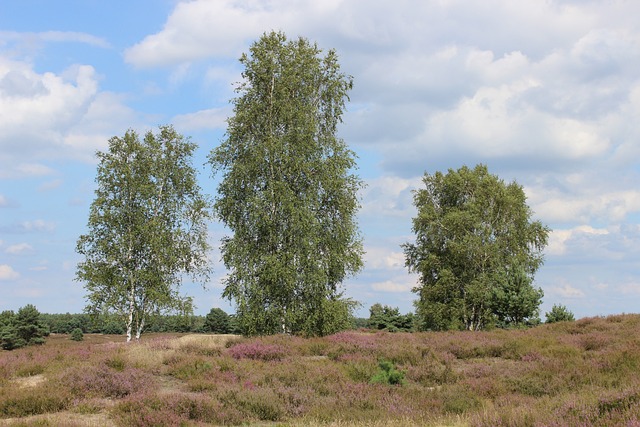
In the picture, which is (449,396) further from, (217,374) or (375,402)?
(217,374)

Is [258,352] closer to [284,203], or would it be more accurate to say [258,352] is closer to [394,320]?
[284,203]

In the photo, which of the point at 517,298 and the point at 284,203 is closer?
the point at 284,203

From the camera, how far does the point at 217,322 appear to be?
55.6m

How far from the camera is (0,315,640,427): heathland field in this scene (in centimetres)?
1082

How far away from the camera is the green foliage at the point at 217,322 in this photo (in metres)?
55.3

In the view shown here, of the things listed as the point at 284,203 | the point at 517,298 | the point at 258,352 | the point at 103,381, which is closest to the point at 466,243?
the point at 517,298

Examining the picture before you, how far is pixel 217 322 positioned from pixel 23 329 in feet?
57.1

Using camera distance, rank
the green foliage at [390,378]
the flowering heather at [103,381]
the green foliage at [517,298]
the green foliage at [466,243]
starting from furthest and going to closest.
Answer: the green foliage at [466,243] → the green foliage at [517,298] → the green foliage at [390,378] → the flowering heather at [103,381]

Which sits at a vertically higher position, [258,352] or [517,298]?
[517,298]

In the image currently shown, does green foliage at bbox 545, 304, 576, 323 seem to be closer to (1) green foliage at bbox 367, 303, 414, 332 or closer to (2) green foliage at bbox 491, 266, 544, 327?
(2) green foliage at bbox 491, 266, 544, 327

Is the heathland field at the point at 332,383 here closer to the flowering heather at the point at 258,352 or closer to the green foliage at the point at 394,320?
the flowering heather at the point at 258,352

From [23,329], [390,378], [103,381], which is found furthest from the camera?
[23,329]

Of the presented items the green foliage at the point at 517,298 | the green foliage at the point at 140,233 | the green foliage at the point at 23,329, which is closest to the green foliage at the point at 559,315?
the green foliage at the point at 517,298

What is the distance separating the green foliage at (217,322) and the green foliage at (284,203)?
27549 millimetres
